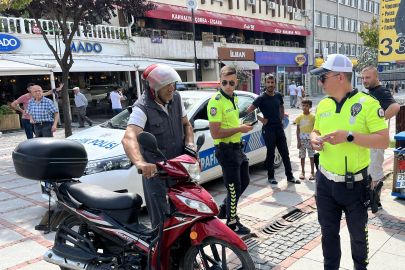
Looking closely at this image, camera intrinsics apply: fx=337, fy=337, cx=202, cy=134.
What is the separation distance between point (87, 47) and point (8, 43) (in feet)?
12.7

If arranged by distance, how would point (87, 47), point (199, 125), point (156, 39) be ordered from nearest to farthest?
1. point (199, 125)
2. point (87, 47)
3. point (156, 39)

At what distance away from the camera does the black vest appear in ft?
9.29

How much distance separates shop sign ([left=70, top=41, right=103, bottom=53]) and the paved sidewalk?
12164 millimetres

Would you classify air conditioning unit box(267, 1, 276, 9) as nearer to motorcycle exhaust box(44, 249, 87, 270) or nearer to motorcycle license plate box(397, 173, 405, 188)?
motorcycle license plate box(397, 173, 405, 188)

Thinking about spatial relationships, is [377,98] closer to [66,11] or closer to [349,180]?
[349,180]

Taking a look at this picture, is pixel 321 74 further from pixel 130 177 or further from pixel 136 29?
pixel 136 29

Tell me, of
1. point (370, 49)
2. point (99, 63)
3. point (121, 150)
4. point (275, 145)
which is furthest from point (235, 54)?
point (121, 150)

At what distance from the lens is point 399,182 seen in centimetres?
445

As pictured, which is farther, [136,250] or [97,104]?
[97,104]

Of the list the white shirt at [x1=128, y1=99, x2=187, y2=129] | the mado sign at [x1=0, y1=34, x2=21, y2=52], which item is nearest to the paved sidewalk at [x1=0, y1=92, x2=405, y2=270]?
the white shirt at [x1=128, y1=99, x2=187, y2=129]

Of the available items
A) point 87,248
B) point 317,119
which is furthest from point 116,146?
point 317,119

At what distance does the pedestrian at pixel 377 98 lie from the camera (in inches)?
161

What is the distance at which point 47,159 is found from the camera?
2871 mm

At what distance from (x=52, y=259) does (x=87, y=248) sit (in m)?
0.34
